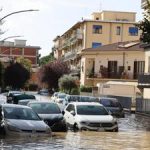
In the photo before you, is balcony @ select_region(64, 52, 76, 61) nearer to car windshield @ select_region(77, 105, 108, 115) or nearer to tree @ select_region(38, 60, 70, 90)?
tree @ select_region(38, 60, 70, 90)

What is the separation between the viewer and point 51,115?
26.8 m

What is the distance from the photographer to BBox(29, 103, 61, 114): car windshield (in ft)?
90.9

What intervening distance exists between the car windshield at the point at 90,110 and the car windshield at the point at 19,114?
172 inches

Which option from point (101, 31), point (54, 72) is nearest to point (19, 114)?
point (101, 31)

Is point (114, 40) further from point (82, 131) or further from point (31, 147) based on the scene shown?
point (31, 147)

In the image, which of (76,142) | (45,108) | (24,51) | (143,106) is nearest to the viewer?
(76,142)

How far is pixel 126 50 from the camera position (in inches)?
3282

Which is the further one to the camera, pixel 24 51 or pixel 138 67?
pixel 24 51

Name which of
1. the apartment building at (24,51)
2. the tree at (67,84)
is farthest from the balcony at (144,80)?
the apartment building at (24,51)

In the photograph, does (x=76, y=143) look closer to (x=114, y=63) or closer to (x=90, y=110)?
(x=90, y=110)

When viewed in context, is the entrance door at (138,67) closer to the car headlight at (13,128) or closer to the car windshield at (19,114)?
the car windshield at (19,114)

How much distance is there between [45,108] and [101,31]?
77547 mm

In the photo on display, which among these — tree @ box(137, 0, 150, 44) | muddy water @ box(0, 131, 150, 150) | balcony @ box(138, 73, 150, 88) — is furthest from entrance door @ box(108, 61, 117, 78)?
tree @ box(137, 0, 150, 44)

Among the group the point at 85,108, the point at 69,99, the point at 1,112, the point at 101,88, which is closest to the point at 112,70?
the point at 101,88
